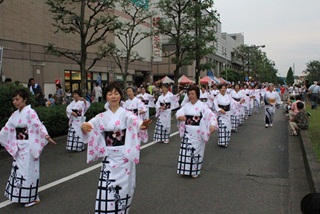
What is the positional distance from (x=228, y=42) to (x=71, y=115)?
71.1m

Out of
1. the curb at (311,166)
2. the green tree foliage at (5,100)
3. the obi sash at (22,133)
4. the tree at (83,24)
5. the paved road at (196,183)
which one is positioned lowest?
the paved road at (196,183)

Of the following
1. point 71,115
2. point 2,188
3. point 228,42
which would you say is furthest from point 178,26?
point 228,42

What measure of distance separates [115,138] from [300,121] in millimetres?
8623

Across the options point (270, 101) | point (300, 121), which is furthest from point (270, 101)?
point (300, 121)

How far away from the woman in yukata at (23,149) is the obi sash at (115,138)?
1.25 metres

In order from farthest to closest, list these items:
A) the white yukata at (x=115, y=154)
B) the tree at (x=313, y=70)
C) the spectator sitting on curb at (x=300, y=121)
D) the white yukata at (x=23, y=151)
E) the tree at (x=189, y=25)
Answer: the tree at (x=313, y=70)
the tree at (x=189, y=25)
the spectator sitting on curb at (x=300, y=121)
the white yukata at (x=23, y=151)
the white yukata at (x=115, y=154)

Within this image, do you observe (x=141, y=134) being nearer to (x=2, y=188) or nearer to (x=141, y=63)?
(x=2, y=188)

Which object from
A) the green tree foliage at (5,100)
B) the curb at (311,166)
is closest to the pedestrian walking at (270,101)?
the curb at (311,166)

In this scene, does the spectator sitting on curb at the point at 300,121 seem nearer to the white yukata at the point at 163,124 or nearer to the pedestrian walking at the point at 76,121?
the white yukata at the point at 163,124

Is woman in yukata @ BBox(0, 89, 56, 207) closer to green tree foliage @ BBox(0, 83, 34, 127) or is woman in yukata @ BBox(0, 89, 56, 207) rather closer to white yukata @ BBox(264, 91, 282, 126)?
green tree foliage @ BBox(0, 83, 34, 127)

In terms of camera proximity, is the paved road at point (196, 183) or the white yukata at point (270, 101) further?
the white yukata at point (270, 101)

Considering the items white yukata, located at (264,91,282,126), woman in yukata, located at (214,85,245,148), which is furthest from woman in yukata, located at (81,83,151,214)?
white yukata, located at (264,91,282,126)

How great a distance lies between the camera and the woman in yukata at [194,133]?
6.09 metres

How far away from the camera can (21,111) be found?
16.0ft
